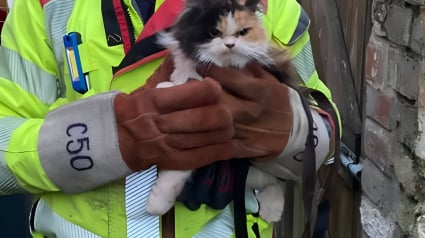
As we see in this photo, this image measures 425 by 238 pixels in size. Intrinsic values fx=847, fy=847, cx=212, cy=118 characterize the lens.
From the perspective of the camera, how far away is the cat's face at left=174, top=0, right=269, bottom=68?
5.79ft

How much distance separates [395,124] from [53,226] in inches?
42.0

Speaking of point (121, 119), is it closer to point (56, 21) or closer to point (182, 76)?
point (182, 76)

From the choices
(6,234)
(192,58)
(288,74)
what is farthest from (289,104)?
(6,234)

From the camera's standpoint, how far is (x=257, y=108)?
5.88 ft

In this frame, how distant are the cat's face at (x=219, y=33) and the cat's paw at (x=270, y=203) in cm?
32

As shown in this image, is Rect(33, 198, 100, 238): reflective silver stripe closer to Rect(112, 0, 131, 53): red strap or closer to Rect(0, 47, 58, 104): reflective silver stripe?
Rect(0, 47, 58, 104): reflective silver stripe

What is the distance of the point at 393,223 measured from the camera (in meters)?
2.47

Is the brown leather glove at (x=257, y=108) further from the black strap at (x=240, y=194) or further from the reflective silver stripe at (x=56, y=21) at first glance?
the reflective silver stripe at (x=56, y=21)

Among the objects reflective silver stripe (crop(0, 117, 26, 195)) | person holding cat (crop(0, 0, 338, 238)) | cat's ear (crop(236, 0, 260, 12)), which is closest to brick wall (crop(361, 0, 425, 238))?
person holding cat (crop(0, 0, 338, 238))

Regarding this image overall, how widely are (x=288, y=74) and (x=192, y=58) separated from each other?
0.24 meters

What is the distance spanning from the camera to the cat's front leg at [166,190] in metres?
1.77

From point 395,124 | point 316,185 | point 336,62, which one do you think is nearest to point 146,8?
point 316,185

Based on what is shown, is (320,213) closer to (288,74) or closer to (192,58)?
(288,74)

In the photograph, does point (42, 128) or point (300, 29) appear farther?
point (300, 29)
